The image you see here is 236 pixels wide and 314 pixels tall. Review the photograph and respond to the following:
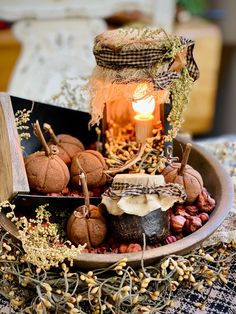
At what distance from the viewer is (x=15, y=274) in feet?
3.08

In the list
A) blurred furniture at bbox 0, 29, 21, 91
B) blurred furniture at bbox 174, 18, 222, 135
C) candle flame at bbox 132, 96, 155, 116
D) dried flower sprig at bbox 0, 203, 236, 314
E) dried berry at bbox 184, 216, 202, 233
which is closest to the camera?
dried flower sprig at bbox 0, 203, 236, 314

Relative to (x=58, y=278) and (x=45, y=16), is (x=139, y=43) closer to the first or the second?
(x=58, y=278)

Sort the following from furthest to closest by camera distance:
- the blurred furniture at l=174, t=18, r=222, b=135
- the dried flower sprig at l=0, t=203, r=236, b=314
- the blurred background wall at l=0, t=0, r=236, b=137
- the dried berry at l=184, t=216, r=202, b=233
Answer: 1. the blurred furniture at l=174, t=18, r=222, b=135
2. the blurred background wall at l=0, t=0, r=236, b=137
3. the dried berry at l=184, t=216, r=202, b=233
4. the dried flower sprig at l=0, t=203, r=236, b=314

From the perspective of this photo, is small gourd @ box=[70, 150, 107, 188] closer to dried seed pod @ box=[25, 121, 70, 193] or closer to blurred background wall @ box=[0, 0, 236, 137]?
dried seed pod @ box=[25, 121, 70, 193]

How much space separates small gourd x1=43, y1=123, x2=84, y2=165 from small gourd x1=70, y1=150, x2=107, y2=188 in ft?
0.12

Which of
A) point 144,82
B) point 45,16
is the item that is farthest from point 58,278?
point 45,16

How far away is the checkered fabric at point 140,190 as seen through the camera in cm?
93

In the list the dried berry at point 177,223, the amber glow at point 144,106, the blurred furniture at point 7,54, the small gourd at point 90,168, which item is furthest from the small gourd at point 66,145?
the blurred furniture at point 7,54

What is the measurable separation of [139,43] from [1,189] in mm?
363

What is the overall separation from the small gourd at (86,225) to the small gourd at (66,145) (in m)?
0.17

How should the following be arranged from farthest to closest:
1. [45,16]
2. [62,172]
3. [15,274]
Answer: [45,16]
[62,172]
[15,274]

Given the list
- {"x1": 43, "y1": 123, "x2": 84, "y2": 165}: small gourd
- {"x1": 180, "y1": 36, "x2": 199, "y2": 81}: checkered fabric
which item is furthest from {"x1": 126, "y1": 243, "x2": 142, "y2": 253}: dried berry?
{"x1": 180, "y1": 36, "x2": 199, "y2": 81}: checkered fabric

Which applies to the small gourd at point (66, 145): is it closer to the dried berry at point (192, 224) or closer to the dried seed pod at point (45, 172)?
the dried seed pod at point (45, 172)

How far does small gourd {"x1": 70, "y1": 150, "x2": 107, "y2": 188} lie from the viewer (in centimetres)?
108
